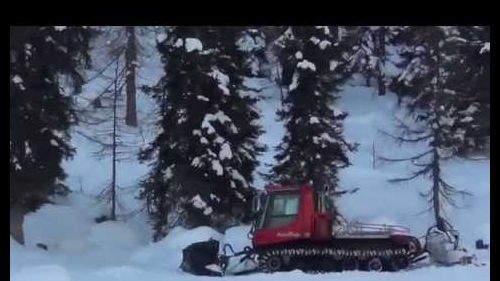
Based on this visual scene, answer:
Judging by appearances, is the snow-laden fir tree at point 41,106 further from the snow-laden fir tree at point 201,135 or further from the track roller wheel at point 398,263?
the track roller wheel at point 398,263

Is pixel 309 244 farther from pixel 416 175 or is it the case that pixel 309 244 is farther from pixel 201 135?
pixel 201 135

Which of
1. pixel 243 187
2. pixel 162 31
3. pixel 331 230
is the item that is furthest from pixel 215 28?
pixel 331 230

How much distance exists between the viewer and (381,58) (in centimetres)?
548

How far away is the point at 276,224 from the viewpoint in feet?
17.8

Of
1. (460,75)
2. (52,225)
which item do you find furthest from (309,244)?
(52,225)

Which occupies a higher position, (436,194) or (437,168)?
(437,168)

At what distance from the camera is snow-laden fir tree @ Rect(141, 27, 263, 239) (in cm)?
541

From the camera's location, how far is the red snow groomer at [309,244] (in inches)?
212

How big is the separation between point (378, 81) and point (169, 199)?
128 centimetres

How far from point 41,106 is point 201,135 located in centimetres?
Answer: 86

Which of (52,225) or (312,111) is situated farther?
(312,111)

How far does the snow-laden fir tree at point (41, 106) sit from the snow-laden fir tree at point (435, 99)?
1728 millimetres

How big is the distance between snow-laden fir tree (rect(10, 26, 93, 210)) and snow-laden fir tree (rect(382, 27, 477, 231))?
1.73 m

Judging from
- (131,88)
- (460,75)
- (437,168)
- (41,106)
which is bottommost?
(437,168)
